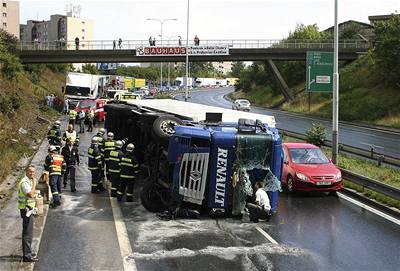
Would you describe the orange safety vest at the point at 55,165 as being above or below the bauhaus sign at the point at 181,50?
below

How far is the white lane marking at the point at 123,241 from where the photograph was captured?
900 centimetres

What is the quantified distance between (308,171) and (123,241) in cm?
672

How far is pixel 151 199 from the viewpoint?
524 inches

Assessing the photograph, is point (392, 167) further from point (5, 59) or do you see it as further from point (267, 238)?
point (5, 59)

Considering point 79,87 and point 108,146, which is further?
point 79,87

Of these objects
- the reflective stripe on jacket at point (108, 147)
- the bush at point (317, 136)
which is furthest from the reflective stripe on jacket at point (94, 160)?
the bush at point (317, 136)

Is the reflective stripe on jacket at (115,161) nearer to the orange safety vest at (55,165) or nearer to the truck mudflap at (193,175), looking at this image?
the orange safety vest at (55,165)

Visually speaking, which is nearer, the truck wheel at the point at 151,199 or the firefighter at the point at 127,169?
the truck wheel at the point at 151,199

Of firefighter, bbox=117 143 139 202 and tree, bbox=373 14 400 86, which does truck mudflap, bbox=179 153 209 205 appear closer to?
firefighter, bbox=117 143 139 202

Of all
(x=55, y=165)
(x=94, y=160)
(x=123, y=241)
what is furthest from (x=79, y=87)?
(x=123, y=241)

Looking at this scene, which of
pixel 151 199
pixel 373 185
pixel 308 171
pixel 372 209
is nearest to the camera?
pixel 151 199

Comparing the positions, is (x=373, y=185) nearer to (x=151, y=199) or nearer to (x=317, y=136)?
(x=151, y=199)

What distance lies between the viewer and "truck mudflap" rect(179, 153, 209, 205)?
39.3ft

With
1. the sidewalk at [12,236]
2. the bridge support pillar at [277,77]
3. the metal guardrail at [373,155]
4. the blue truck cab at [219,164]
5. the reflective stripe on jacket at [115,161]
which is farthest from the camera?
the bridge support pillar at [277,77]
